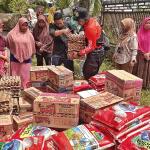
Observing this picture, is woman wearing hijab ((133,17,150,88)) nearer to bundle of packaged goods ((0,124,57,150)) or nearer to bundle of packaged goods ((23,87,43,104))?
bundle of packaged goods ((23,87,43,104))

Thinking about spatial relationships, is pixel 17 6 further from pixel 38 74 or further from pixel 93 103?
pixel 93 103

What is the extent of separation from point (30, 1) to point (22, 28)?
13.1 meters

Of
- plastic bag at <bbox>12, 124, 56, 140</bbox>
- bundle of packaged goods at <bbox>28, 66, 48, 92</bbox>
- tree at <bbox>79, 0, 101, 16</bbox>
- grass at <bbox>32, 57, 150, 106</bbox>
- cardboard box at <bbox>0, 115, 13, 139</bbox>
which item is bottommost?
grass at <bbox>32, 57, 150, 106</bbox>

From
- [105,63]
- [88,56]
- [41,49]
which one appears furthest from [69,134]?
[105,63]

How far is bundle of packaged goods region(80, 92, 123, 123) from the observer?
3.67 m

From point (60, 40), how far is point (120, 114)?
3.17 m

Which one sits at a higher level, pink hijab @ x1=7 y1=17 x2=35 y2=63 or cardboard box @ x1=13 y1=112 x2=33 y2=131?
pink hijab @ x1=7 y1=17 x2=35 y2=63

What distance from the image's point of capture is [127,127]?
129 inches

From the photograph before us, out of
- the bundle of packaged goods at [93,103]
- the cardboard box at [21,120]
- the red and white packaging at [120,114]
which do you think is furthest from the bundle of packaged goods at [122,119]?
the cardboard box at [21,120]

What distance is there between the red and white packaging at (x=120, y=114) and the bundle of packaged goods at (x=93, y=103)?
14 cm

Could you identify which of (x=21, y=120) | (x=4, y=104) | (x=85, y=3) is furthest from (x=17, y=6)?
(x=21, y=120)

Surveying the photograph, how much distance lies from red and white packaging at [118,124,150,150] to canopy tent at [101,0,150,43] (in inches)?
221

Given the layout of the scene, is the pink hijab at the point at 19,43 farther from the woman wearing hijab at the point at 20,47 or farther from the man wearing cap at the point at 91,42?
the man wearing cap at the point at 91,42

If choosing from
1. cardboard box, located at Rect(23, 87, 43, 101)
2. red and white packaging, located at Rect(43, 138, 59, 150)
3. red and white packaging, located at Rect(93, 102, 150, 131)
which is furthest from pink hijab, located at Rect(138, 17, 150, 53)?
red and white packaging, located at Rect(43, 138, 59, 150)
